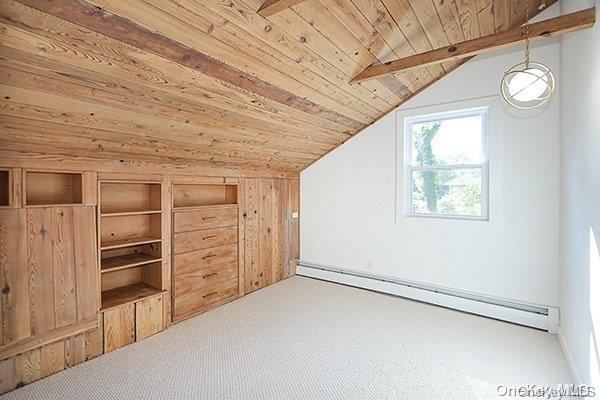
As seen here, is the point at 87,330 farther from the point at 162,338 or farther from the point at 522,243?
the point at 522,243

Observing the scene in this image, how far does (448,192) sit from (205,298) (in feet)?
9.27

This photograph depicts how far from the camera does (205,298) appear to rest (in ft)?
10.3

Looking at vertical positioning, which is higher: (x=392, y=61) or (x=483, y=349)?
(x=392, y=61)

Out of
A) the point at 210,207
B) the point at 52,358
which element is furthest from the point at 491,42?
the point at 52,358

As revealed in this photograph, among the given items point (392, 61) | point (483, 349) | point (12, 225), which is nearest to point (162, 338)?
point (12, 225)

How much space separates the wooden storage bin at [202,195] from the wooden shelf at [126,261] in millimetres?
594

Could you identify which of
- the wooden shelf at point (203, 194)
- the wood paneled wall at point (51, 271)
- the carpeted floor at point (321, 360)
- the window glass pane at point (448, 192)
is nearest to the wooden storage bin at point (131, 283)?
the wood paneled wall at point (51, 271)

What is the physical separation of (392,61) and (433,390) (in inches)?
94.8

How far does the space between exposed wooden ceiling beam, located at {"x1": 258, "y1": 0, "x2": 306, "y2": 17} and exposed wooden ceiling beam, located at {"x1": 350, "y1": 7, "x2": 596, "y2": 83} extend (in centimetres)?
114

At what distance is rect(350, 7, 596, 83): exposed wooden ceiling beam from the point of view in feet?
5.68

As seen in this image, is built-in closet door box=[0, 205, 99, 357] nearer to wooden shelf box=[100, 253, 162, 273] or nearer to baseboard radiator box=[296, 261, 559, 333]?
wooden shelf box=[100, 253, 162, 273]

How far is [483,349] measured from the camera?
236cm

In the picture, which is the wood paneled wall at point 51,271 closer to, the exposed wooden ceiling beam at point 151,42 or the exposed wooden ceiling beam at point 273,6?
the exposed wooden ceiling beam at point 151,42

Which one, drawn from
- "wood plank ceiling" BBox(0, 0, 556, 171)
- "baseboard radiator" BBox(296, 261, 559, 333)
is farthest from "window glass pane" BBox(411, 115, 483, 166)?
"baseboard radiator" BBox(296, 261, 559, 333)
